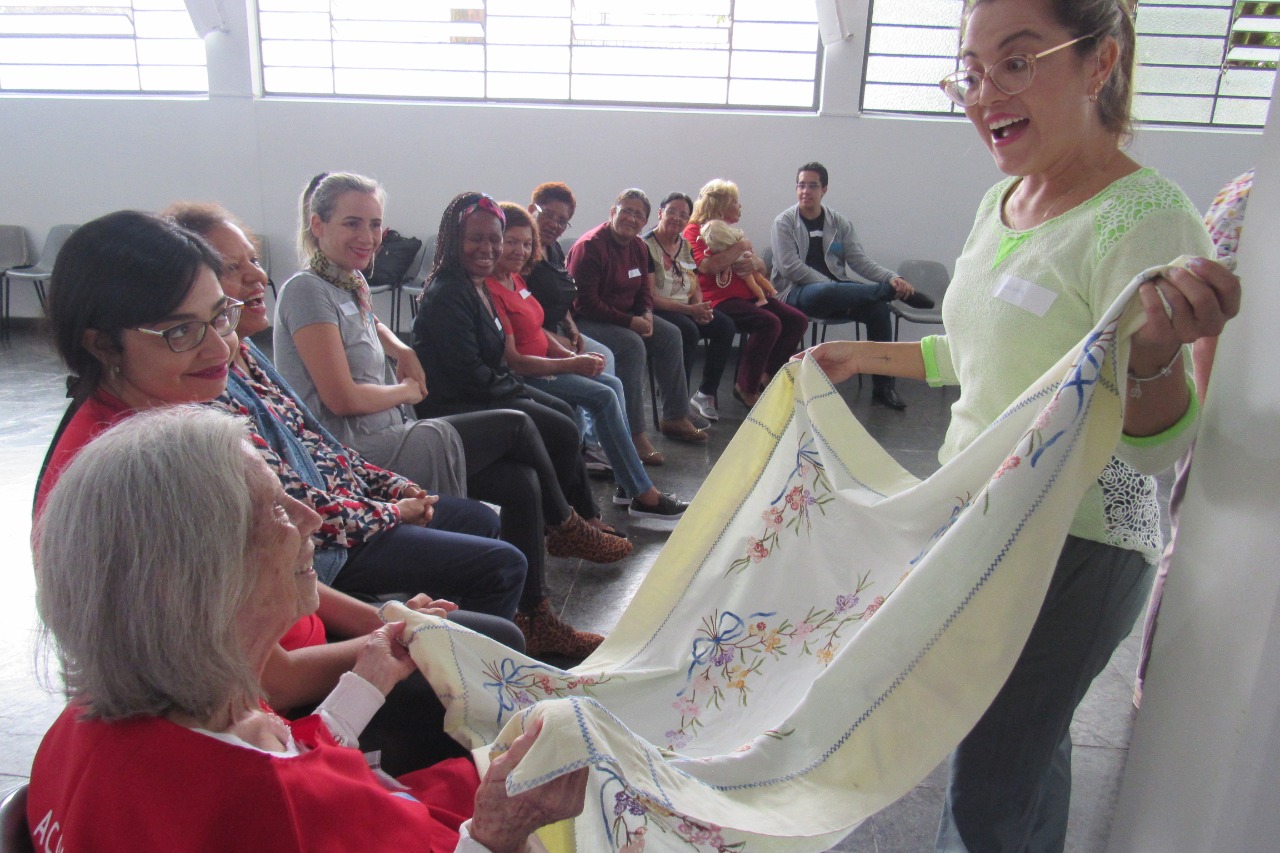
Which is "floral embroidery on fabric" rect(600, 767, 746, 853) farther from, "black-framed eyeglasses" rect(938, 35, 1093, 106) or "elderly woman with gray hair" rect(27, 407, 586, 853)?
"black-framed eyeglasses" rect(938, 35, 1093, 106)

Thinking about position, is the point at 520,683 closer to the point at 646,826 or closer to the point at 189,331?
the point at 646,826

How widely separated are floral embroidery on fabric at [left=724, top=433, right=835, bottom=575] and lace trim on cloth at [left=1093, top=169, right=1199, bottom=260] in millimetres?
595

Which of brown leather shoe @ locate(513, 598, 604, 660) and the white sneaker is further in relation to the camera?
the white sneaker

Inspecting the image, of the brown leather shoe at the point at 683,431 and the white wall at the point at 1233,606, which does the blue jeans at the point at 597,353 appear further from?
the white wall at the point at 1233,606

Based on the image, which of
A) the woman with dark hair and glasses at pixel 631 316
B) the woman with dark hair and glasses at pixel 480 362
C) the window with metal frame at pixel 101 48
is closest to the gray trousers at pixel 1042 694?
the woman with dark hair and glasses at pixel 480 362

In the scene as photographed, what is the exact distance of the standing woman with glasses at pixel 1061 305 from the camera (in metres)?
1.05

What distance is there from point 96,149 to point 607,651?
24.5ft

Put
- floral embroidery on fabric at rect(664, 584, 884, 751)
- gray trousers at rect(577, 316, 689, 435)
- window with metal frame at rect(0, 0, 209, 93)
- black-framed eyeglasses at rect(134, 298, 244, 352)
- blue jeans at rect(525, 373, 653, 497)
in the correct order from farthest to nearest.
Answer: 1. window with metal frame at rect(0, 0, 209, 93)
2. gray trousers at rect(577, 316, 689, 435)
3. blue jeans at rect(525, 373, 653, 497)
4. black-framed eyeglasses at rect(134, 298, 244, 352)
5. floral embroidery on fabric at rect(664, 584, 884, 751)

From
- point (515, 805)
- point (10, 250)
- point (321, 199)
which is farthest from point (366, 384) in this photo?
point (10, 250)

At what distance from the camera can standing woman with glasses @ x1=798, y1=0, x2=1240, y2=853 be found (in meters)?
1.05

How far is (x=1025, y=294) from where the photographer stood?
1135mm

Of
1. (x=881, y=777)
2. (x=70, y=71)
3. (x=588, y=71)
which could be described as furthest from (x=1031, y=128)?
(x=70, y=71)

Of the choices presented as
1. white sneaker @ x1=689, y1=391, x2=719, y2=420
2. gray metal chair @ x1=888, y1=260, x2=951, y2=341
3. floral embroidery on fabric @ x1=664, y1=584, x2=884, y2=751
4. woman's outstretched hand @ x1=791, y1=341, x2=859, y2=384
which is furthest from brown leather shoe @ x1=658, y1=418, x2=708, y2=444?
floral embroidery on fabric @ x1=664, y1=584, x2=884, y2=751

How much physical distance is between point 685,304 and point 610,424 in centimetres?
Result: 187
